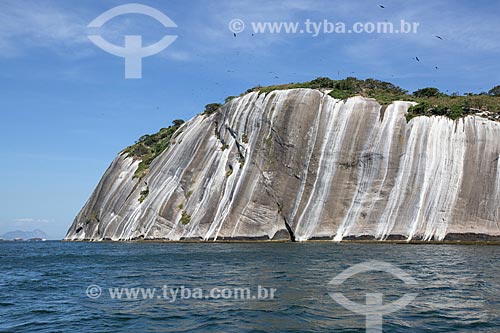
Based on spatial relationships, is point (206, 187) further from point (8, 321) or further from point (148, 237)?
point (8, 321)

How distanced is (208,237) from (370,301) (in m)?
38.9

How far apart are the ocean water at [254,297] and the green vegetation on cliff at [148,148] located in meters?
47.1

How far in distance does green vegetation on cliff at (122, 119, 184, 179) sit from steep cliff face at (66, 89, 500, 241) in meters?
11.0

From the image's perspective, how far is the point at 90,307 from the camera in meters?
17.5

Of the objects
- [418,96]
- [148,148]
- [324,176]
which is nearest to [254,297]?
[324,176]

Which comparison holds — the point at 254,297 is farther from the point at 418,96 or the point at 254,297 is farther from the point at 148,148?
the point at 148,148

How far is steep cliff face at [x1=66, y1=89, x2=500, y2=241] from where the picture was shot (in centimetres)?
4600

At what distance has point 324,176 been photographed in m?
51.9

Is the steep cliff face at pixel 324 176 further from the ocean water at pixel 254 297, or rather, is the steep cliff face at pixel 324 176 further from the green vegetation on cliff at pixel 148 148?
the ocean water at pixel 254 297

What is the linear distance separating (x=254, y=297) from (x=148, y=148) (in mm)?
74306

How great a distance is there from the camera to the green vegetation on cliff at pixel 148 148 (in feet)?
253

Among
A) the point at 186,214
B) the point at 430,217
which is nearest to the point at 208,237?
the point at 186,214

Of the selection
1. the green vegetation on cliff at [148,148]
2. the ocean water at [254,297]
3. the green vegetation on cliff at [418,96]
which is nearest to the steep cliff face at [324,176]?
the green vegetation on cliff at [418,96]

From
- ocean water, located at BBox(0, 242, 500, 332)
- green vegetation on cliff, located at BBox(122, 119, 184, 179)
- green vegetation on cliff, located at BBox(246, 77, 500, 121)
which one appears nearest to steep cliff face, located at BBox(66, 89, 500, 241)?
green vegetation on cliff, located at BBox(246, 77, 500, 121)
